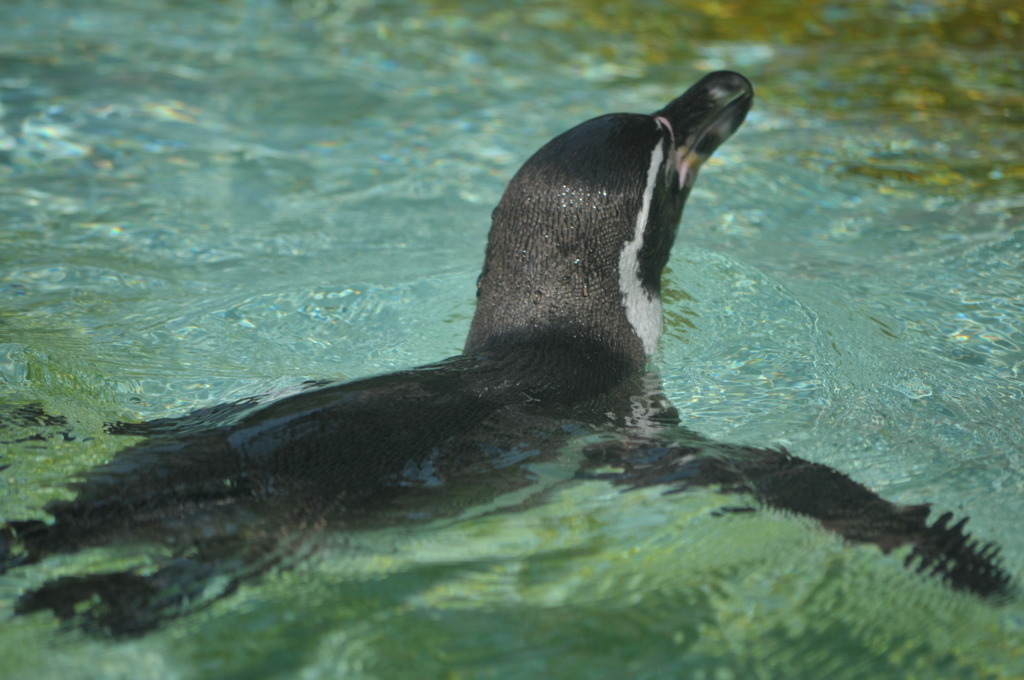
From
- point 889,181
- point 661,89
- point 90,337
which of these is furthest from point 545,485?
point 661,89

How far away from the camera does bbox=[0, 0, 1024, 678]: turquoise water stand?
7.69 ft

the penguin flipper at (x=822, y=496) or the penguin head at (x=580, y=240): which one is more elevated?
the penguin head at (x=580, y=240)

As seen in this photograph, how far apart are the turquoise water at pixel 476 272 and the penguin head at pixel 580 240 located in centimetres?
36

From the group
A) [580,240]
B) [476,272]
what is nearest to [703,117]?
[580,240]

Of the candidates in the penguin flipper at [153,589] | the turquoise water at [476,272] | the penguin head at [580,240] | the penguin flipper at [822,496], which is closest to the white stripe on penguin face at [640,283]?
the penguin head at [580,240]

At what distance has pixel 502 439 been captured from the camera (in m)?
2.81

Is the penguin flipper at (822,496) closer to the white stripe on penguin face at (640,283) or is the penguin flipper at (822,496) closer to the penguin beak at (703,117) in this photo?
the white stripe on penguin face at (640,283)

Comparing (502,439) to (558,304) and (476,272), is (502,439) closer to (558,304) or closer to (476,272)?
(558,304)

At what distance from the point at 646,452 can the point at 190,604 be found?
1.28 metres

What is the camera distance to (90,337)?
3.87 metres

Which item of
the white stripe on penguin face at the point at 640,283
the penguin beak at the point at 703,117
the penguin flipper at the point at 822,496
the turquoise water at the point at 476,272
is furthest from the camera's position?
the penguin beak at the point at 703,117

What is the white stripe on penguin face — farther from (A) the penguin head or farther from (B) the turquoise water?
(B) the turquoise water

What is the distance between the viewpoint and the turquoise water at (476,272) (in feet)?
7.69

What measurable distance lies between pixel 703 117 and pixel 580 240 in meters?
0.84
